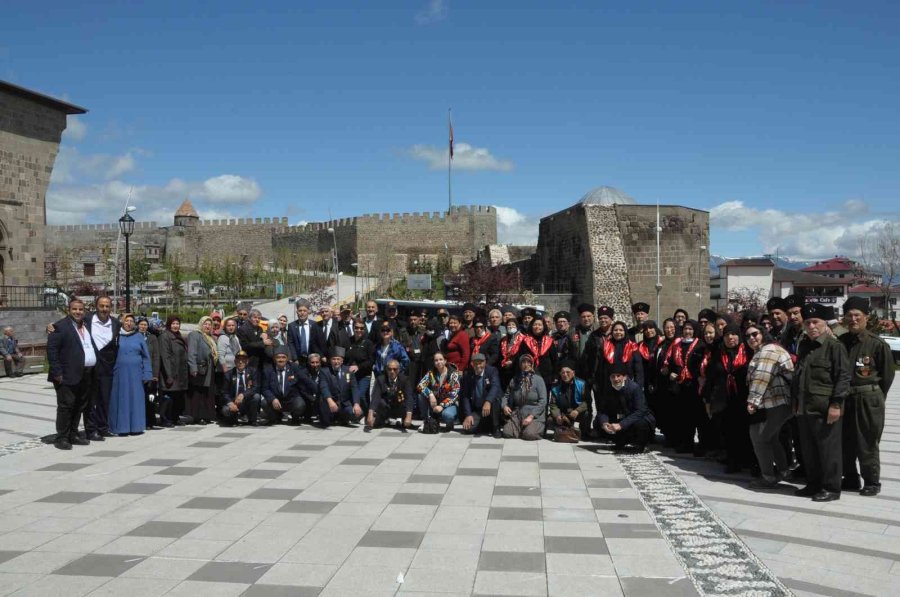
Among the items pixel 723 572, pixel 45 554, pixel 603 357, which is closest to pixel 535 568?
pixel 723 572

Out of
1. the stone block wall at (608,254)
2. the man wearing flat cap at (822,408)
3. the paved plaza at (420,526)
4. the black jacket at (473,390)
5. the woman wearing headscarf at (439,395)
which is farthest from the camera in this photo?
the stone block wall at (608,254)

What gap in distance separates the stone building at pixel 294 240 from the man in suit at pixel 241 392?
48.0m

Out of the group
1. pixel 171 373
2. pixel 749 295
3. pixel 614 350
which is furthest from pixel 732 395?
pixel 749 295

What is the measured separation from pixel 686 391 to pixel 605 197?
100ft

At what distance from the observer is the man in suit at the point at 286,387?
10164mm

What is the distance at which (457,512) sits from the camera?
19.1ft

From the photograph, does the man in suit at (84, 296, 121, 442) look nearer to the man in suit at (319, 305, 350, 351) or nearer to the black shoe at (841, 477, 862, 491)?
the man in suit at (319, 305, 350, 351)

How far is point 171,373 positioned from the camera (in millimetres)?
10125

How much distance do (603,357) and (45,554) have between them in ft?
20.2

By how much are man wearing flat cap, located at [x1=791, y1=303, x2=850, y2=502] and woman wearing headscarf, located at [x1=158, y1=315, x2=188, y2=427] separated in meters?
7.90

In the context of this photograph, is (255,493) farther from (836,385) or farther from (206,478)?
(836,385)

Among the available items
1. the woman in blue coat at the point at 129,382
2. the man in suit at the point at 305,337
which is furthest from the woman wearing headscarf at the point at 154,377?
the man in suit at the point at 305,337

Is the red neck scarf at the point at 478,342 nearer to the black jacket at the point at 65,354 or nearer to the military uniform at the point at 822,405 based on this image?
the military uniform at the point at 822,405

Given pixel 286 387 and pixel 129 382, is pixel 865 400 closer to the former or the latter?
pixel 286 387
